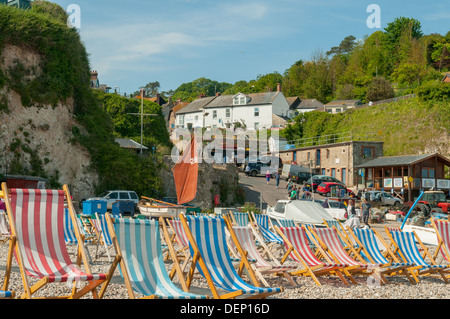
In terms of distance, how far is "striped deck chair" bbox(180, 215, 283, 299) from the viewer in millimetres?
6230

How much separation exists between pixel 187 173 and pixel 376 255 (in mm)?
14374

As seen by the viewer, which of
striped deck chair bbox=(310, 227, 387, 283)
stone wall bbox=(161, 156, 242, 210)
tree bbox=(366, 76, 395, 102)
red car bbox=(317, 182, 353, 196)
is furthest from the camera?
tree bbox=(366, 76, 395, 102)

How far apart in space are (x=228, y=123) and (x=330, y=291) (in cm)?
6442

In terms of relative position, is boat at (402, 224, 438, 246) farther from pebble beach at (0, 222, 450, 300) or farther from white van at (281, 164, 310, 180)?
white van at (281, 164, 310, 180)

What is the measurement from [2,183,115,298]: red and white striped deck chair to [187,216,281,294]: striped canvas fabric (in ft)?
4.56

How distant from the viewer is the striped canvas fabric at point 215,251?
20.7 ft

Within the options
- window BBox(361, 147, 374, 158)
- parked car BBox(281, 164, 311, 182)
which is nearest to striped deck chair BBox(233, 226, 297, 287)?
parked car BBox(281, 164, 311, 182)

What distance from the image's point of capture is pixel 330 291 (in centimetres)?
802

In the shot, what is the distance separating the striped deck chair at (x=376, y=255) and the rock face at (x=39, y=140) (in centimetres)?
2226

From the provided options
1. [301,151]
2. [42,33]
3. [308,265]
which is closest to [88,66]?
[42,33]

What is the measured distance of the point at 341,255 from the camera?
9.45m

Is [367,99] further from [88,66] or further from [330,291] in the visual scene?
[330,291]

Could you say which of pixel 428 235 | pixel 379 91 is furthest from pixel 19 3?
pixel 379 91

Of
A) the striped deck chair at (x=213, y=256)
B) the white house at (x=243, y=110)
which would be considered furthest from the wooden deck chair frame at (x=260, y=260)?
the white house at (x=243, y=110)
